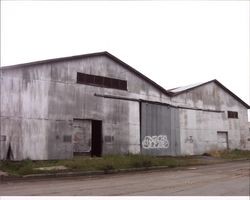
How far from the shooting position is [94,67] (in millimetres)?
25656

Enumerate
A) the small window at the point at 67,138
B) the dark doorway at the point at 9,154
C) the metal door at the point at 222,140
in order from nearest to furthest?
1. the dark doorway at the point at 9,154
2. the small window at the point at 67,138
3. the metal door at the point at 222,140

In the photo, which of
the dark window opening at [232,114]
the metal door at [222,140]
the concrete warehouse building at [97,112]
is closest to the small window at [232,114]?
the dark window opening at [232,114]

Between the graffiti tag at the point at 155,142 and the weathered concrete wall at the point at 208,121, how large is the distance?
2496mm

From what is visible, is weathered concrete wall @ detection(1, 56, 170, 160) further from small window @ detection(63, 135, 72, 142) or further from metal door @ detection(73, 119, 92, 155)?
metal door @ detection(73, 119, 92, 155)

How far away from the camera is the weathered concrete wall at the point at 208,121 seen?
32.1m

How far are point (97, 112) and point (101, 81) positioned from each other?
7.60 feet

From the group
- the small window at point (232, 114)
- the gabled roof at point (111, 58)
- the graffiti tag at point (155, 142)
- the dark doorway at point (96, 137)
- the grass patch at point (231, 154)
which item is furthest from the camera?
the small window at point (232, 114)

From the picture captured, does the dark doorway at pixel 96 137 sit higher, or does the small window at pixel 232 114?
the small window at pixel 232 114

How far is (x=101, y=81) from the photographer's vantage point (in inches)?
1019

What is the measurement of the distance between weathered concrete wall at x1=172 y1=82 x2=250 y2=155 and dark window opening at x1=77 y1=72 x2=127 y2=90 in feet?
20.7

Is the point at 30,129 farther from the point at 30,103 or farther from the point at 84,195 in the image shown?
the point at 84,195

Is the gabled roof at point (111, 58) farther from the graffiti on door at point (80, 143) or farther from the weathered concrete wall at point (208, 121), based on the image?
the graffiti on door at point (80, 143)

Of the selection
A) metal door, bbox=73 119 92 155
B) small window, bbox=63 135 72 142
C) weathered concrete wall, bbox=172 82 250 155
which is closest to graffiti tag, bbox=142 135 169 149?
weathered concrete wall, bbox=172 82 250 155

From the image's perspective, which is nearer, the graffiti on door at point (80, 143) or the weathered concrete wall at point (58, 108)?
the weathered concrete wall at point (58, 108)
